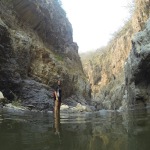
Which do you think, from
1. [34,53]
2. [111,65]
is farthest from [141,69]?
[111,65]

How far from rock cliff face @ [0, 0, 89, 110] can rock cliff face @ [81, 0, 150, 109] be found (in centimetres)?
2062

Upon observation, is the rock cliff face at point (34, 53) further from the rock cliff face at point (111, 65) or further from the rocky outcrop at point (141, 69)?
the rock cliff face at point (111, 65)

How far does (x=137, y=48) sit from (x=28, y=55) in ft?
46.9

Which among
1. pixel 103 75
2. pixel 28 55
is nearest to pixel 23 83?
pixel 28 55

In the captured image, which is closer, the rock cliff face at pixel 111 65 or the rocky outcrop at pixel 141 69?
the rocky outcrop at pixel 141 69

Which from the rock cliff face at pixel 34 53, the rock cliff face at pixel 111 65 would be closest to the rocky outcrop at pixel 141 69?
the rock cliff face at pixel 34 53

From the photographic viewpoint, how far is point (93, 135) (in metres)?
7.59

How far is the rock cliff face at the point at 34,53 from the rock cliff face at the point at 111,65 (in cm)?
2062

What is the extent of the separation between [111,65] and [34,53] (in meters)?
79.2

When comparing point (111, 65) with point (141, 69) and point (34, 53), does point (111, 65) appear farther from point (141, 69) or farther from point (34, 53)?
point (34, 53)

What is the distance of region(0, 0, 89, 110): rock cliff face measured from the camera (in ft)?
75.4

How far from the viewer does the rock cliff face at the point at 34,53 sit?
23.0 meters

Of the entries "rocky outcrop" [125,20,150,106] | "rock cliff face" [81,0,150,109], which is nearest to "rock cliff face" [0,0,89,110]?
"rocky outcrop" [125,20,150,106]

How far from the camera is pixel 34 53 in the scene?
98.7 feet
